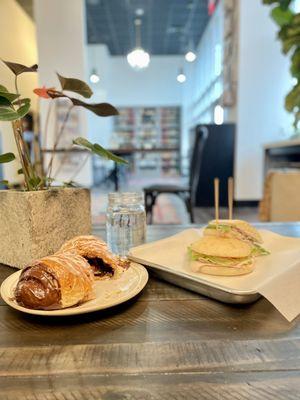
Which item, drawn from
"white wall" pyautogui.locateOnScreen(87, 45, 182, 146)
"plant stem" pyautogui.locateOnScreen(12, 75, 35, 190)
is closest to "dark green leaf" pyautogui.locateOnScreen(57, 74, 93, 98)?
"plant stem" pyautogui.locateOnScreen(12, 75, 35, 190)

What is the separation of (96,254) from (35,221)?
16cm

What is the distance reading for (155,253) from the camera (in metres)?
0.76

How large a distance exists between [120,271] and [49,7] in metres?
6.20

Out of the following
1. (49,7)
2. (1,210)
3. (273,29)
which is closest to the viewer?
(1,210)

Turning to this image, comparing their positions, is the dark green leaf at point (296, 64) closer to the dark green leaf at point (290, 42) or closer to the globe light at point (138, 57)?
the dark green leaf at point (290, 42)

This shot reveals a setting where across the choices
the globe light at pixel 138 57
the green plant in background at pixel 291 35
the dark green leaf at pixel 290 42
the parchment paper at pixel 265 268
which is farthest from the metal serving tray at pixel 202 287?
the globe light at pixel 138 57

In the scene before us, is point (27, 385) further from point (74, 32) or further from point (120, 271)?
point (74, 32)

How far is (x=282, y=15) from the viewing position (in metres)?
2.49

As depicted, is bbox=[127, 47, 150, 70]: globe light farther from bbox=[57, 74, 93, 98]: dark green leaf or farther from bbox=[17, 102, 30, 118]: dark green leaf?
bbox=[17, 102, 30, 118]: dark green leaf

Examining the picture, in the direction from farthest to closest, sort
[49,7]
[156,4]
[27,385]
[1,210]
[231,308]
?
1. [156,4]
2. [49,7]
3. [1,210]
4. [231,308]
5. [27,385]

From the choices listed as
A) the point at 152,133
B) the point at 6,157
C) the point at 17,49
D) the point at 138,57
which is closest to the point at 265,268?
the point at 6,157

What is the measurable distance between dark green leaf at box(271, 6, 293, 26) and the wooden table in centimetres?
263

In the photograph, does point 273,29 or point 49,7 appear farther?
point 49,7

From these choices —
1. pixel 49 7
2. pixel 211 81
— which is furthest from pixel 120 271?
pixel 211 81
